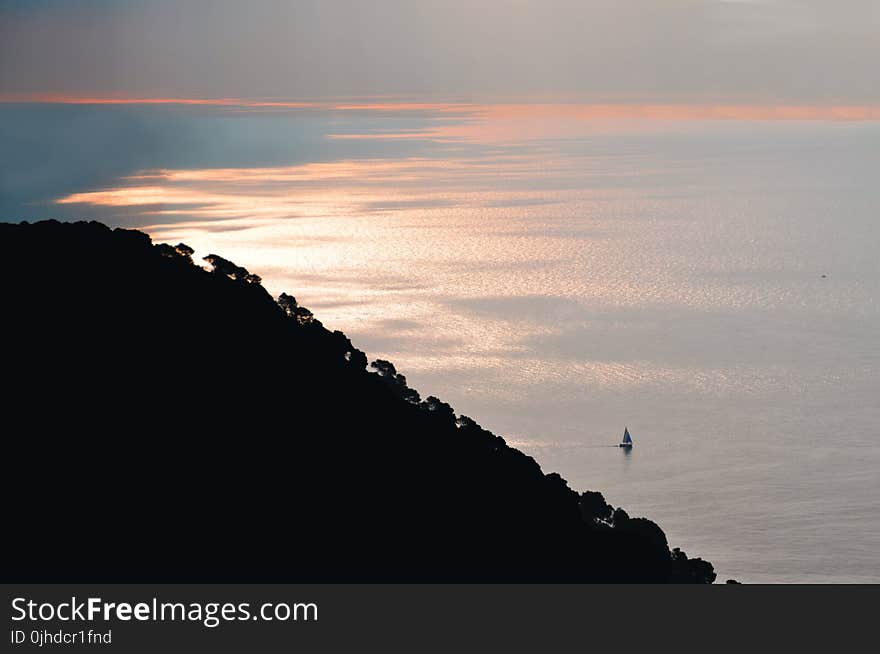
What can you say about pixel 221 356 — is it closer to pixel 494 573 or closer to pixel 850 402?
pixel 494 573

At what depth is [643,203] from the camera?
191m

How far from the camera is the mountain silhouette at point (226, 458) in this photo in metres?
23.2

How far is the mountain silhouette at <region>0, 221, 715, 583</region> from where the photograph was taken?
913 inches

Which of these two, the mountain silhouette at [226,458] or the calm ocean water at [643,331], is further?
the calm ocean water at [643,331]

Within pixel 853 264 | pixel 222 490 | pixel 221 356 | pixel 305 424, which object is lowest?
pixel 222 490

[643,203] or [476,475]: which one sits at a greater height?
[643,203]

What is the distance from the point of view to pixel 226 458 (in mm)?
25906

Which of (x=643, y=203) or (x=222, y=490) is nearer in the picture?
(x=222, y=490)

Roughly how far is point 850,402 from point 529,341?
962 inches

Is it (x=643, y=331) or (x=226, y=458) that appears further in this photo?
(x=643, y=331)

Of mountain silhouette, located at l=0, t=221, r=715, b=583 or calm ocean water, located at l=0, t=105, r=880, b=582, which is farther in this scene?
calm ocean water, located at l=0, t=105, r=880, b=582
